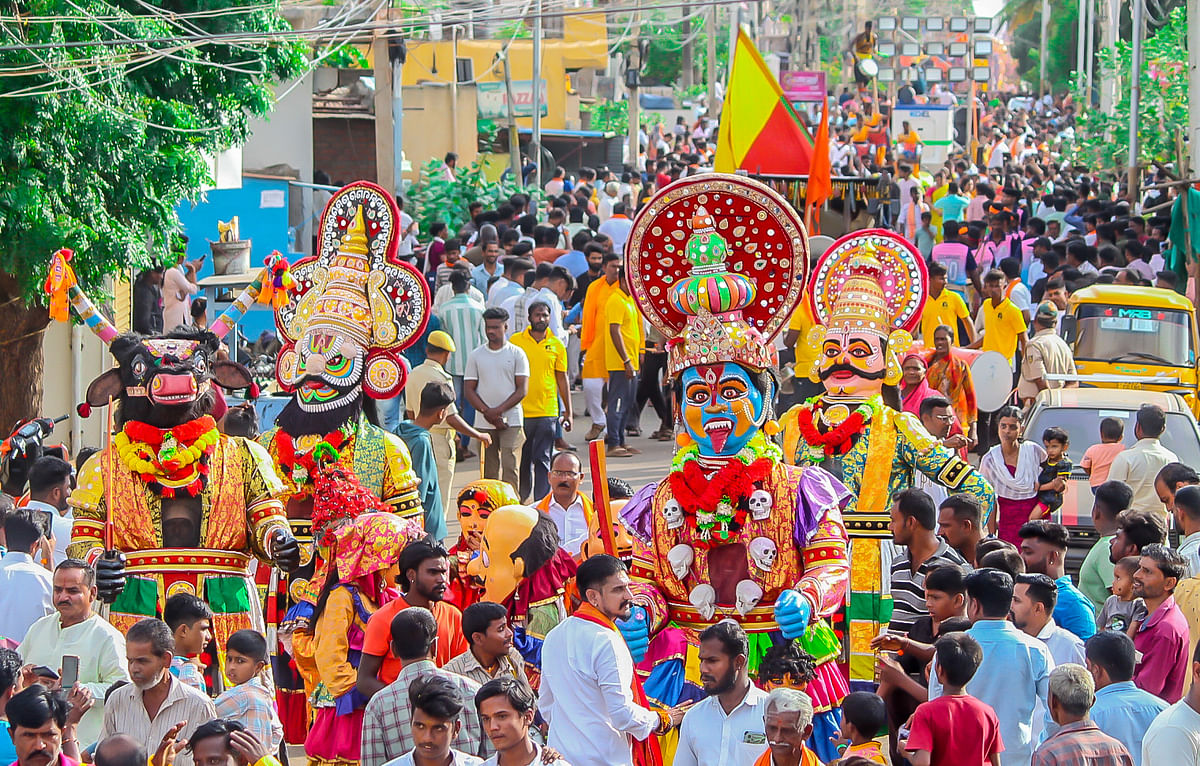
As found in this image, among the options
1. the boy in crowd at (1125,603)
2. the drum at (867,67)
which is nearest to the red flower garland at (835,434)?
the boy in crowd at (1125,603)

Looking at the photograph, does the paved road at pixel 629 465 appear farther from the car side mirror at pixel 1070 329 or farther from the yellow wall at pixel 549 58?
the yellow wall at pixel 549 58

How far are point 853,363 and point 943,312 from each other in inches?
213

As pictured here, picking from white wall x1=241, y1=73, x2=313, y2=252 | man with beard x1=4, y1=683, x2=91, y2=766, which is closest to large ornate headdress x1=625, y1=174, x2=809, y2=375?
man with beard x1=4, y1=683, x2=91, y2=766

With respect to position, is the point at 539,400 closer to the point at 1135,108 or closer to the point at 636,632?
the point at 636,632

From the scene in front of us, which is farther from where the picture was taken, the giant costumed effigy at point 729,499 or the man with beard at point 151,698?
the giant costumed effigy at point 729,499

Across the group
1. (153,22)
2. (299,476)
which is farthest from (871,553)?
(153,22)

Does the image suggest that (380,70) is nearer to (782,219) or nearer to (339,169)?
(339,169)

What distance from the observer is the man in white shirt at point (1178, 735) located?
5.45 metres

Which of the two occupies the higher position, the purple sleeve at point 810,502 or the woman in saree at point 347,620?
the purple sleeve at point 810,502

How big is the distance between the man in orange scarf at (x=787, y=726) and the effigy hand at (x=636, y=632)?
3.83 feet

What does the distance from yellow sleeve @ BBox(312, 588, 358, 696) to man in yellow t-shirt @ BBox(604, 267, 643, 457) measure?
7.85 m

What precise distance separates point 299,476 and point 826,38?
78.1 meters

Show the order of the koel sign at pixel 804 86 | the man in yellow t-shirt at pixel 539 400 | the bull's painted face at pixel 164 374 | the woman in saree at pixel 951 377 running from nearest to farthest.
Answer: the bull's painted face at pixel 164 374 < the woman in saree at pixel 951 377 < the man in yellow t-shirt at pixel 539 400 < the koel sign at pixel 804 86

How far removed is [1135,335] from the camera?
13922 mm
